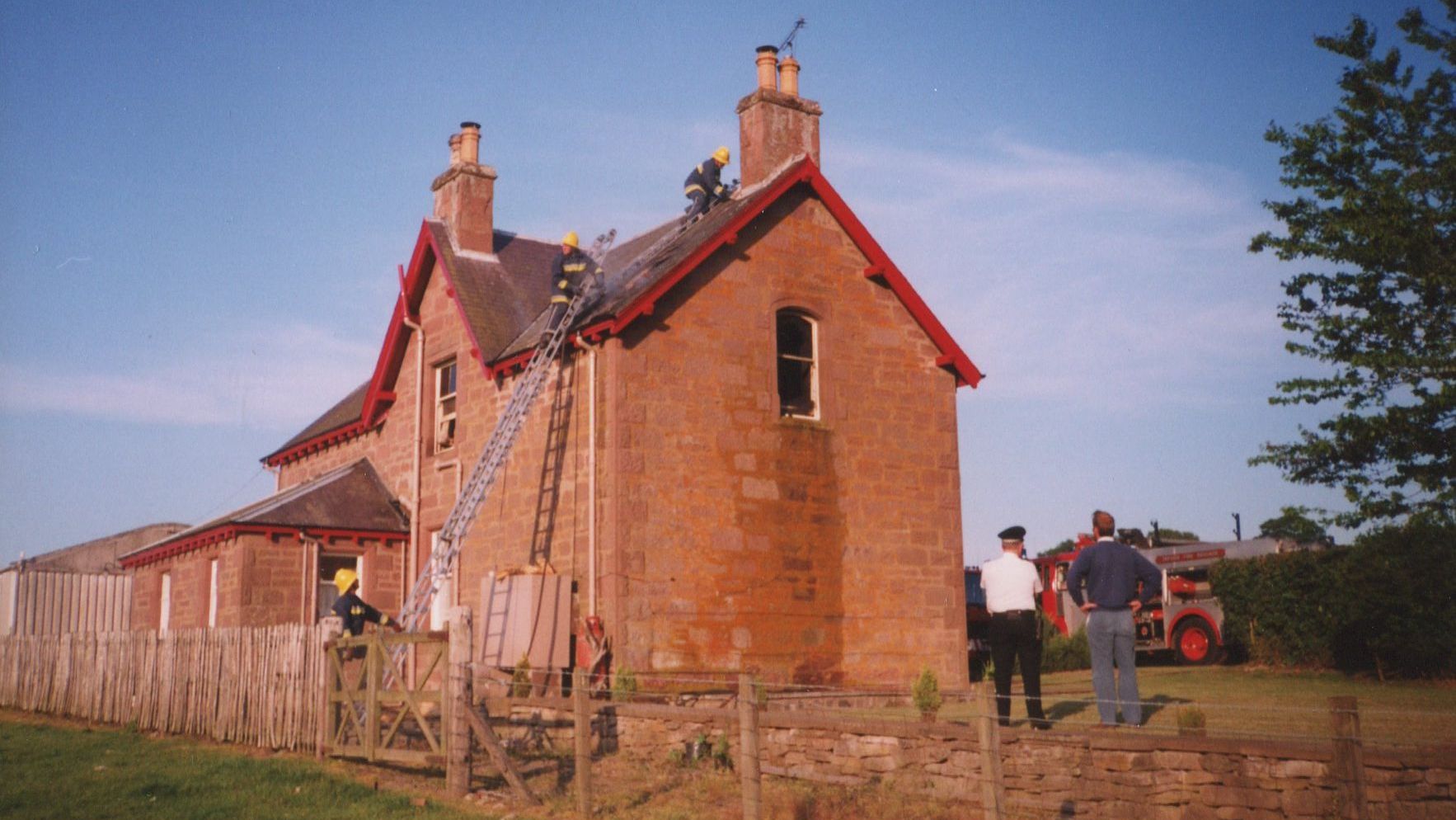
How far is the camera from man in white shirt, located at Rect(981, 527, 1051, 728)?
42.0ft

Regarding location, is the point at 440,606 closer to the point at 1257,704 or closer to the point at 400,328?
the point at 400,328

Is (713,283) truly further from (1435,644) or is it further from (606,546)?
(1435,644)

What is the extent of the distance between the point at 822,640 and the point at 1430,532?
10.4 m

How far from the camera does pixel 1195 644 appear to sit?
24688 mm

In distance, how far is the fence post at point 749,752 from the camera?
9.75 m

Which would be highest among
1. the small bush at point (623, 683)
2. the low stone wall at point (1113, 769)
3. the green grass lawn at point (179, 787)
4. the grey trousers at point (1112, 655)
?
the grey trousers at point (1112, 655)

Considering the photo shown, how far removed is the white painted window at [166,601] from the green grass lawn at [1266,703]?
16347 millimetres

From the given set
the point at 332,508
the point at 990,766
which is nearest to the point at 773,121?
the point at 332,508

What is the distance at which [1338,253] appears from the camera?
19.6 m

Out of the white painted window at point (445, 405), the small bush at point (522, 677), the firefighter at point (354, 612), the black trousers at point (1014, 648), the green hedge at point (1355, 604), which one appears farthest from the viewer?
the white painted window at point (445, 405)

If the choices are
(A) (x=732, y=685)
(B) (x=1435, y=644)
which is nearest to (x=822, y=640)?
(A) (x=732, y=685)

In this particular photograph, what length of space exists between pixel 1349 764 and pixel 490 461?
13.5 m

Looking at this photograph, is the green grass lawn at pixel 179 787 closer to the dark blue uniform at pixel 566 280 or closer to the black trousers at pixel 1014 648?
the black trousers at pixel 1014 648


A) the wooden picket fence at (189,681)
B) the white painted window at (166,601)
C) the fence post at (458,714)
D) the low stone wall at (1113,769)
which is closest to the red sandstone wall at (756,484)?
the low stone wall at (1113,769)
